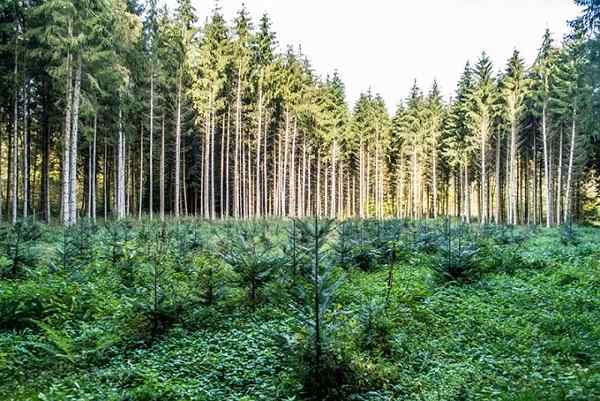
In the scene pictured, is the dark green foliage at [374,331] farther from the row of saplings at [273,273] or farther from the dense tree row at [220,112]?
the dense tree row at [220,112]

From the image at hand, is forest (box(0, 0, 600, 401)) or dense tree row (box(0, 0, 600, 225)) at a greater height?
dense tree row (box(0, 0, 600, 225))

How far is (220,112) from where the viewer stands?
3738 centimetres

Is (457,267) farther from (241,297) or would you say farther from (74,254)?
(74,254)

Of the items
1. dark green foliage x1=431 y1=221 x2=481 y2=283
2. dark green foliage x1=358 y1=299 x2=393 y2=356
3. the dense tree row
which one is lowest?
dark green foliage x1=358 y1=299 x2=393 y2=356

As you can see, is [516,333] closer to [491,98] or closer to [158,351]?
[158,351]

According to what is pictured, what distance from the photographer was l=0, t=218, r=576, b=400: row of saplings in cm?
460

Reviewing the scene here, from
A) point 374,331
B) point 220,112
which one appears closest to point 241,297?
point 374,331

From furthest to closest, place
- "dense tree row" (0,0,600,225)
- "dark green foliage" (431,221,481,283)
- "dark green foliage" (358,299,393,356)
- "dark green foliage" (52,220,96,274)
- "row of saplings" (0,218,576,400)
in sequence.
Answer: "dense tree row" (0,0,600,225) < "dark green foliage" (431,221,481,283) < "dark green foliage" (52,220,96,274) < "dark green foliage" (358,299,393,356) < "row of saplings" (0,218,576,400)

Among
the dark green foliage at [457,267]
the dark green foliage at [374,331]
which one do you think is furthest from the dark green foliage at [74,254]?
the dark green foliage at [457,267]

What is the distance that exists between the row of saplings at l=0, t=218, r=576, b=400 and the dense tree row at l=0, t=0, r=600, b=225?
2362mm

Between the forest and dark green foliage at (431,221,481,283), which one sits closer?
the forest

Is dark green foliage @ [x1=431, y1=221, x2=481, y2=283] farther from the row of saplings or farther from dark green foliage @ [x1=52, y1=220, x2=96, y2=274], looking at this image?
dark green foliage @ [x1=52, y1=220, x2=96, y2=274]

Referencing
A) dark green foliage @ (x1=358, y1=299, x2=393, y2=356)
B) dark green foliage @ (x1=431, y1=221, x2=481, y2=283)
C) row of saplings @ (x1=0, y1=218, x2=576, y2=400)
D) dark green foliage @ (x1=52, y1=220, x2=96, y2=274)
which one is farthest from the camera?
dark green foliage @ (x1=431, y1=221, x2=481, y2=283)

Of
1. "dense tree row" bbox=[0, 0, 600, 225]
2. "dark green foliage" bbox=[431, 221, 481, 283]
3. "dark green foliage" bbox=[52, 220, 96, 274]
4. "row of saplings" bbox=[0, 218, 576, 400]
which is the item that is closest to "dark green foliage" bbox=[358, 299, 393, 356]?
"row of saplings" bbox=[0, 218, 576, 400]
